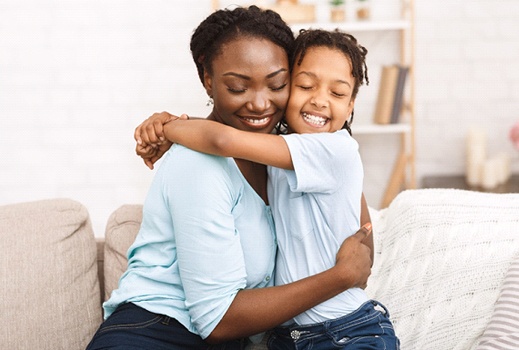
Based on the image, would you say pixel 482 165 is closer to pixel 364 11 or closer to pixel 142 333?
pixel 364 11

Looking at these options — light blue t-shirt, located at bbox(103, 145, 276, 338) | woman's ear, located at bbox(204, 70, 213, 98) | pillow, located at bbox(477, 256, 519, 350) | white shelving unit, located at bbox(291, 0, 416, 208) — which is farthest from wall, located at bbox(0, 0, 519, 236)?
light blue t-shirt, located at bbox(103, 145, 276, 338)

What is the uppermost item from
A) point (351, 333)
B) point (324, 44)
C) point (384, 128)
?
point (324, 44)

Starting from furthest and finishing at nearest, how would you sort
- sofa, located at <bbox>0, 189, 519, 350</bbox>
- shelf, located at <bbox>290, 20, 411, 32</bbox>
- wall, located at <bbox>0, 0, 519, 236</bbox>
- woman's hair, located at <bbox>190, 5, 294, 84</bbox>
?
1. wall, located at <bbox>0, 0, 519, 236</bbox>
2. shelf, located at <bbox>290, 20, 411, 32</bbox>
3. sofa, located at <bbox>0, 189, 519, 350</bbox>
4. woman's hair, located at <bbox>190, 5, 294, 84</bbox>

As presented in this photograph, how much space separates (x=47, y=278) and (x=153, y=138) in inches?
Answer: 19.7

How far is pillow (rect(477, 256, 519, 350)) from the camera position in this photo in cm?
151

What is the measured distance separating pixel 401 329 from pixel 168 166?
0.72 metres

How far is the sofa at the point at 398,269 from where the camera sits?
1.70 m

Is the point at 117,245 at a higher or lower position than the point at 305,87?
lower

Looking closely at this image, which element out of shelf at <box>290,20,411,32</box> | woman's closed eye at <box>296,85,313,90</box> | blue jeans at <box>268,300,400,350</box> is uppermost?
shelf at <box>290,20,411,32</box>

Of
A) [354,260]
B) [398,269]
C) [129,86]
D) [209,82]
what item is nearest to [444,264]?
[398,269]

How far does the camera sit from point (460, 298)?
5.65 ft

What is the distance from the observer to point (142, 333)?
4.70ft

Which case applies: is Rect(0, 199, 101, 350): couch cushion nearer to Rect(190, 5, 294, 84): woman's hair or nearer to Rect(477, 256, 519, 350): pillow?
Rect(190, 5, 294, 84): woman's hair

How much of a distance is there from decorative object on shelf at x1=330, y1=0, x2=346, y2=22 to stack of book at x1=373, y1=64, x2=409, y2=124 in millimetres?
327
